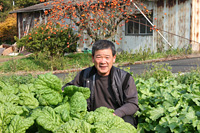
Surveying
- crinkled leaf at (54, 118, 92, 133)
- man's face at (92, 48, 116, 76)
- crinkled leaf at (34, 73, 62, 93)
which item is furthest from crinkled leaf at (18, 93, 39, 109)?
man's face at (92, 48, 116, 76)

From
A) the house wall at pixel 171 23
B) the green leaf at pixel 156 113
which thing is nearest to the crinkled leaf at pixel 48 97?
the green leaf at pixel 156 113

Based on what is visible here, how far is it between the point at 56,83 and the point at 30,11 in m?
21.9

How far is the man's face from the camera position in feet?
10.0

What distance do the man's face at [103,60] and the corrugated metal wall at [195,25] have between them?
1181cm

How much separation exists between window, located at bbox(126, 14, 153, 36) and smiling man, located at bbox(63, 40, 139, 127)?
12703 mm

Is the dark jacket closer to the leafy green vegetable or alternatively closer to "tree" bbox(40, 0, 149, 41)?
the leafy green vegetable

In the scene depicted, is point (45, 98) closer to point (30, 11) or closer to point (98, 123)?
point (98, 123)

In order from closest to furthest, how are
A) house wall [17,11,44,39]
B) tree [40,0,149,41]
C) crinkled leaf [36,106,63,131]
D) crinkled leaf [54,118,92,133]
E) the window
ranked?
crinkled leaf [54,118,92,133], crinkled leaf [36,106,63,131], tree [40,0,149,41], the window, house wall [17,11,44,39]

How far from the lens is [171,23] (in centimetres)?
1485

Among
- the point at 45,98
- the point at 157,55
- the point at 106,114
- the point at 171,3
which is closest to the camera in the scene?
the point at 106,114

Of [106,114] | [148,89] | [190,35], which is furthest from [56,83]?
[190,35]

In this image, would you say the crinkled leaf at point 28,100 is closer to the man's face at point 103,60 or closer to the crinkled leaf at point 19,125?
the crinkled leaf at point 19,125

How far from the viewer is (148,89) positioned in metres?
4.08

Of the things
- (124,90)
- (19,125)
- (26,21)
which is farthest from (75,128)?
(26,21)
